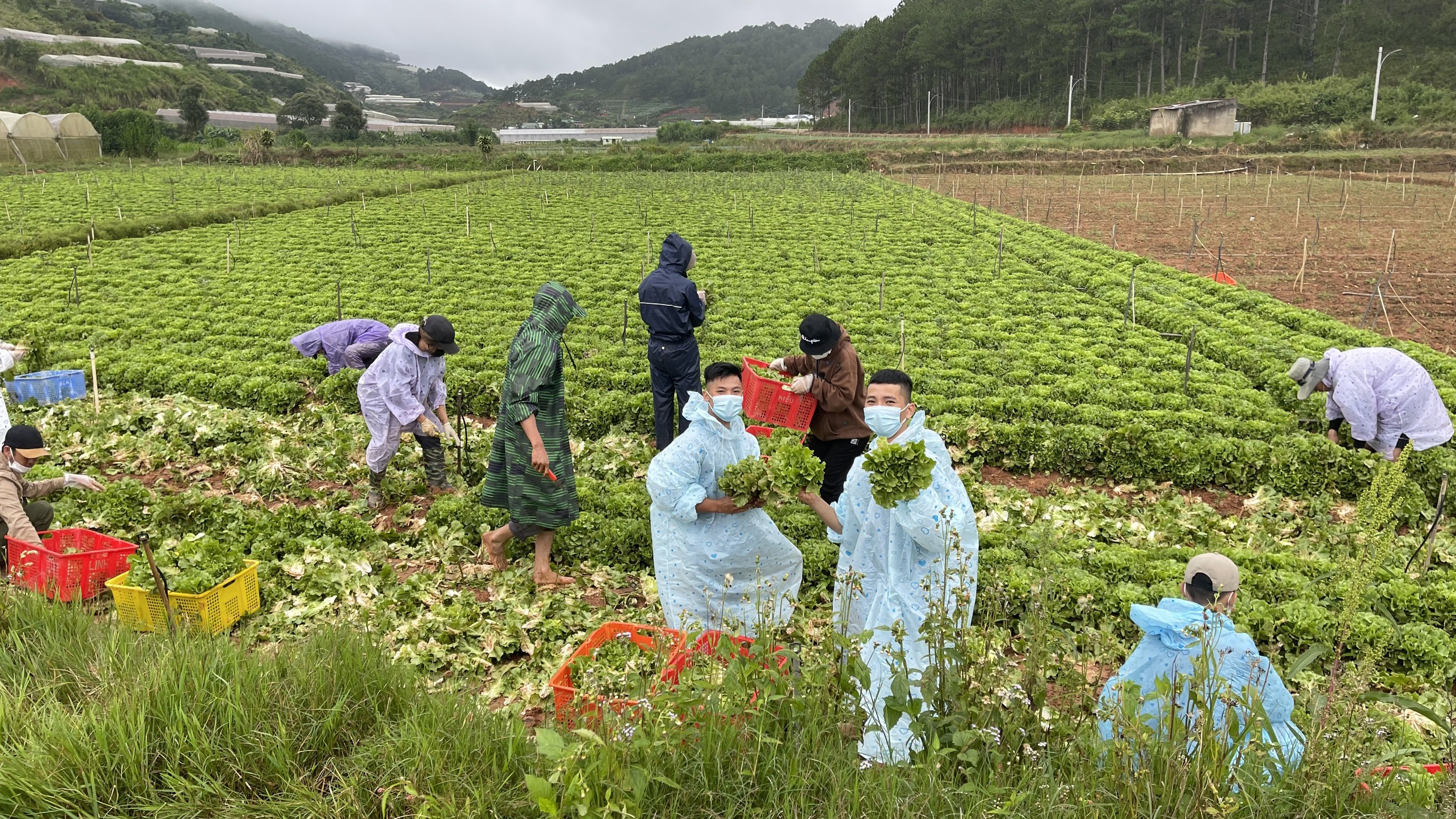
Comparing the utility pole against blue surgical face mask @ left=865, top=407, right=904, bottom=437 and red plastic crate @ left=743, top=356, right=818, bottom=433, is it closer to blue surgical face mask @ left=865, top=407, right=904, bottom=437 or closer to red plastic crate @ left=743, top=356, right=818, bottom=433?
red plastic crate @ left=743, top=356, right=818, bottom=433

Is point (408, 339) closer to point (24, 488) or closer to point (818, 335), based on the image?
point (24, 488)

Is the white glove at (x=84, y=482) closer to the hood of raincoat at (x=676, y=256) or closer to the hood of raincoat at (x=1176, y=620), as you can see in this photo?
the hood of raincoat at (x=676, y=256)

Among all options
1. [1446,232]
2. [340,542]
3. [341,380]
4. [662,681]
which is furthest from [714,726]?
[1446,232]

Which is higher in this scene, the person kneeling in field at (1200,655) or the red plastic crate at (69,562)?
the person kneeling in field at (1200,655)

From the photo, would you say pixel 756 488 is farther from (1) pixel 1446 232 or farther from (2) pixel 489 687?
(1) pixel 1446 232

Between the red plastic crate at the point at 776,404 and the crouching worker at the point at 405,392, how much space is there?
2.62 metres

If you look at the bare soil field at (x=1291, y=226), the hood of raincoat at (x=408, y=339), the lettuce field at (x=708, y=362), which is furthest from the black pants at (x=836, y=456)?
the bare soil field at (x=1291, y=226)

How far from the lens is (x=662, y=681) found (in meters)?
3.70

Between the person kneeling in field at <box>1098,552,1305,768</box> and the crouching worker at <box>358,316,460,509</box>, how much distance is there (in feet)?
18.8

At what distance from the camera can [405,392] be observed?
7477 mm

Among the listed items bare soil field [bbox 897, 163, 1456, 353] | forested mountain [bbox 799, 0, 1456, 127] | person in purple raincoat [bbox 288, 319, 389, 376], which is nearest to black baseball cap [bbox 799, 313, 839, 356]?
person in purple raincoat [bbox 288, 319, 389, 376]

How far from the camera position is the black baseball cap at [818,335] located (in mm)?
6207

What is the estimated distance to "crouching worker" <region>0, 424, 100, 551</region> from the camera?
6.02m

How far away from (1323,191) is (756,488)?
39.2 m
